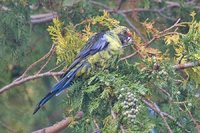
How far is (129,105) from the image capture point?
2557mm

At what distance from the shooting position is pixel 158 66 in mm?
2789

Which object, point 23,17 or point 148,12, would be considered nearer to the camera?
point 23,17

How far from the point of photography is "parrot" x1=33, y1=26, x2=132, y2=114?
3.05 m

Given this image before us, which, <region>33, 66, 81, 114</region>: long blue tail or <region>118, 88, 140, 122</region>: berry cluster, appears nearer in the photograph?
<region>118, 88, 140, 122</region>: berry cluster

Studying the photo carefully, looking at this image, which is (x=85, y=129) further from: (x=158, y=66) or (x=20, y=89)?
(x=20, y=89)

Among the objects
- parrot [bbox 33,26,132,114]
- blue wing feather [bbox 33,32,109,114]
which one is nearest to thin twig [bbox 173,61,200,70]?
parrot [bbox 33,26,132,114]

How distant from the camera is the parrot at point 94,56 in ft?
10.0

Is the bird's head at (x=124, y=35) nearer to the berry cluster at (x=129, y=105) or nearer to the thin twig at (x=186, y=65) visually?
the thin twig at (x=186, y=65)

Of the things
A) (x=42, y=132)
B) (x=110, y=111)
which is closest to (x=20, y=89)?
(x=42, y=132)

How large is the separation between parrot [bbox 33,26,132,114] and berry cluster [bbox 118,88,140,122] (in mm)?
384

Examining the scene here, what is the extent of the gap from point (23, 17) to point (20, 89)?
4.44 ft

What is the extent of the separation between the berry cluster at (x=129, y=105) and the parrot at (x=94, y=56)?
384 millimetres

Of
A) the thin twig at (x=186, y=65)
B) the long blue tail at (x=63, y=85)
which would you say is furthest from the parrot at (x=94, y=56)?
the thin twig at (x=186, y=65)

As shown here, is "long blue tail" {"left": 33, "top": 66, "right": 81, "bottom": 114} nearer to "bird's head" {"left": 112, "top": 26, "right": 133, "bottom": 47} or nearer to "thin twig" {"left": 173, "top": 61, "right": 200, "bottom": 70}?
"bird's head" {"left": 112, "top": 26, "right": 133, "bottom": 47}
